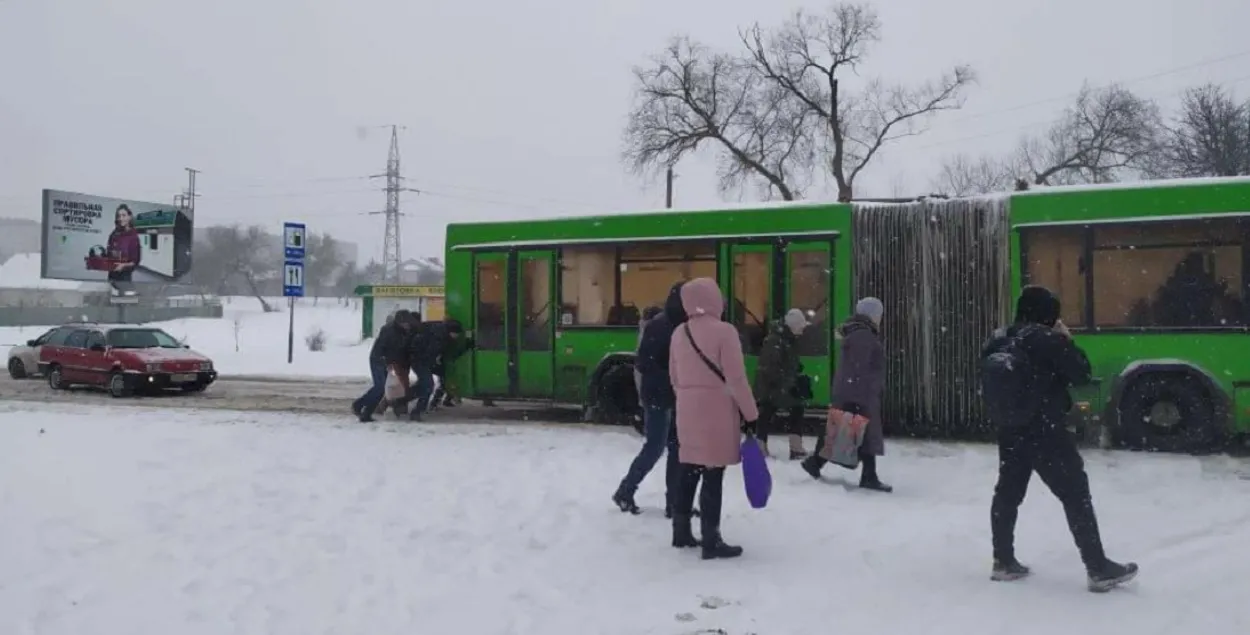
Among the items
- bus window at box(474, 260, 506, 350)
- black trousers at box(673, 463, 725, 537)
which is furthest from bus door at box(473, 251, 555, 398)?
black trousers at box(673, 463, 725, 537)

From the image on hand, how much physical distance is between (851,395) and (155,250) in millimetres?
36276

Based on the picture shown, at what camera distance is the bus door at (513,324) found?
13109 millimetres

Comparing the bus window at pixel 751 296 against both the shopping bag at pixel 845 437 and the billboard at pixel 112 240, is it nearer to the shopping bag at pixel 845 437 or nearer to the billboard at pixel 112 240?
the shopping bag at pixel 845 437

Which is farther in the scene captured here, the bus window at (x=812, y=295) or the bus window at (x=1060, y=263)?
the bus window at (x=812, y=295)

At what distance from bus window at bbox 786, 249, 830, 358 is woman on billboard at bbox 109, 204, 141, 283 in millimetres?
33459

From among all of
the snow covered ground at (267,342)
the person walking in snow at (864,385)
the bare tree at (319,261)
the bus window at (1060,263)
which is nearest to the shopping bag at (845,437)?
the person walking in snow at (864,385)

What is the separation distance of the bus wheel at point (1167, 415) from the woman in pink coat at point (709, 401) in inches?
240

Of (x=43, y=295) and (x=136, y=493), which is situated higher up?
(x=43, y=295)

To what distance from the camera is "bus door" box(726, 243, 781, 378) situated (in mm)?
11633

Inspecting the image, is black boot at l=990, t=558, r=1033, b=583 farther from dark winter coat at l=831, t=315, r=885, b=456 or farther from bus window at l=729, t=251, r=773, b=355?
bus window at l=729, t=251, r=773, b=355

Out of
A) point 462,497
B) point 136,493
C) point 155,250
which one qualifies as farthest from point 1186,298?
point 155,250

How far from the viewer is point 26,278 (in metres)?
98.2

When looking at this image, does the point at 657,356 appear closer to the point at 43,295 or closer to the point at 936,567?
the point at 936,567

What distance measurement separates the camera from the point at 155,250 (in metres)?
37.6
